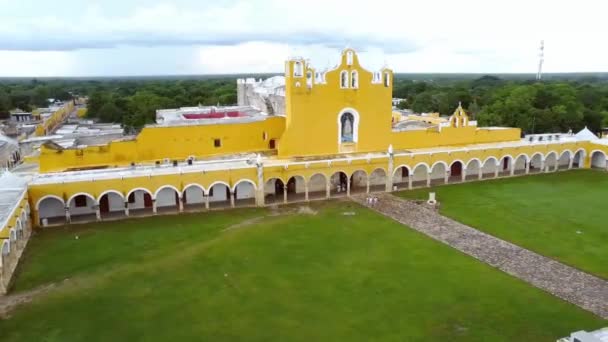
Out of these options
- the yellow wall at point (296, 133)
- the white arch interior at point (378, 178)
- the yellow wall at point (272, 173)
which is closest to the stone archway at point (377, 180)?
the white arch interior at point (378, 178)

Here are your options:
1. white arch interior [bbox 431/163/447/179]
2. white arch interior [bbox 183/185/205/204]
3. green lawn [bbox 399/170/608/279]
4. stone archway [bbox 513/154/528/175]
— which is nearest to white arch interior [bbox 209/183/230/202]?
white arch interior [bbox 183/185/205/204]

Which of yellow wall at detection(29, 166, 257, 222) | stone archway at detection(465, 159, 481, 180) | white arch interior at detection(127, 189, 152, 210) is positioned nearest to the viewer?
yellow wall at detection(29, 166, 257, 222)

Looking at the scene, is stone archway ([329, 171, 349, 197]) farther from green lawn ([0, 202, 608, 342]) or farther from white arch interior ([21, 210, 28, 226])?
white arch interior ([21, 210, 28, 226])

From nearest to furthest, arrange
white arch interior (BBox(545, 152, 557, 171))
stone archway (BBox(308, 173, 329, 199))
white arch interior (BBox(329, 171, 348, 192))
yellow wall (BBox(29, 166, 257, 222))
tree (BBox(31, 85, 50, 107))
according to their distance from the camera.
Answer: yellow wall (BBox(29, 166, 257, 222)) → stone archway (BBox(308, 173, 329, 199)) → white arch interior (BBox(329, 171, 348, 192)) → white arch interior (BBox(545, 152, 557, 171)) → tree (BBox(31, 85, 50, 107))

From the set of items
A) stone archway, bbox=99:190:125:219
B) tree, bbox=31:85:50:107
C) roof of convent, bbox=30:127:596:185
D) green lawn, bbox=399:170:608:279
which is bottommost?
green lawn, bbox=399:170:608:279

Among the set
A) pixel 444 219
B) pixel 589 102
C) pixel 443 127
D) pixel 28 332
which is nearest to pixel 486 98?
pixel 589 102

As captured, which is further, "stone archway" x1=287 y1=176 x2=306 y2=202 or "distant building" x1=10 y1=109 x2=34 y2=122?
"distant building" x1=10 y1=109 x2=34 y2=122

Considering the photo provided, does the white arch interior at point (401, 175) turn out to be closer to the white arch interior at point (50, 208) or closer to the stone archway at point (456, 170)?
the stone archway at point (456, 170)

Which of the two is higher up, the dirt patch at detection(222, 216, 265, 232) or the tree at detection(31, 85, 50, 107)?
the tree at detection(31, 85, 50, 107)
